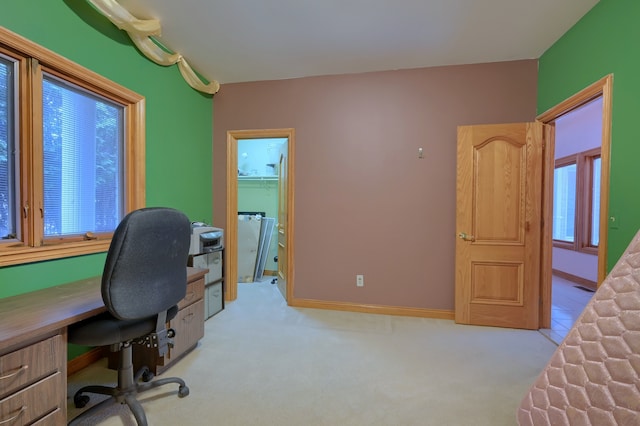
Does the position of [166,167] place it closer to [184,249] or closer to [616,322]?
[184,249]

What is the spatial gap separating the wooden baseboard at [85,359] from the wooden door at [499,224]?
10.3ft

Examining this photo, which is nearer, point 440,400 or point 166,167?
point 440,400

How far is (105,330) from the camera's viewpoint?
52.2 inches

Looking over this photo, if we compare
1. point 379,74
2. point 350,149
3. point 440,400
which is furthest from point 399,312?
point 379,74

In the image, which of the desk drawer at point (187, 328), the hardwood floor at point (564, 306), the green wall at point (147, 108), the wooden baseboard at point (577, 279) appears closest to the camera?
the green wall at point (147, 108)

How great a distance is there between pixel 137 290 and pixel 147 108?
71.7 inches

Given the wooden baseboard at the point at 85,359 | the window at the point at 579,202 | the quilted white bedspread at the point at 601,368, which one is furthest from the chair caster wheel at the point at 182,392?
the window at the point at 579,202

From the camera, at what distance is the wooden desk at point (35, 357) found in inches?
41.0

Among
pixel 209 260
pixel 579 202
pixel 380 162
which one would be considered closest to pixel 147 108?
pixel 209 260

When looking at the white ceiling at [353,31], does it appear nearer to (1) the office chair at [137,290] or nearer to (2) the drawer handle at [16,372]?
(1) the office chair at [137,290]

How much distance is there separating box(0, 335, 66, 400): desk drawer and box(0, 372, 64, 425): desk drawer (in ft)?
0.09

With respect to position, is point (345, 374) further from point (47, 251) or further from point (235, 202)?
point (235, 202)

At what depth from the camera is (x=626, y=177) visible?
1740 mm

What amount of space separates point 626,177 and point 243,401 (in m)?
2.74
